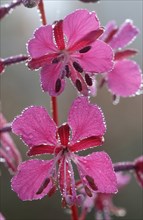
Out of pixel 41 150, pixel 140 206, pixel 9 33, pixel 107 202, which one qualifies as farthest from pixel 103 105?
pixel 41 150

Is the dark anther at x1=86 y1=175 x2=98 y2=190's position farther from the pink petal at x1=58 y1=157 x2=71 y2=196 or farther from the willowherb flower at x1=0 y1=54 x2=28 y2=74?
the willowherb flower at x1=0 y1=54 x2=28 y2=74

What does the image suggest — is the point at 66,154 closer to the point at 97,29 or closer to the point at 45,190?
the point at 45,190

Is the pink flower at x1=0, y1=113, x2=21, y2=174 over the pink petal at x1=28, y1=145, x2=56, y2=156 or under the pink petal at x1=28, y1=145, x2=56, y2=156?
under

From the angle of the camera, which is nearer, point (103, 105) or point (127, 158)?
point (127, 158)

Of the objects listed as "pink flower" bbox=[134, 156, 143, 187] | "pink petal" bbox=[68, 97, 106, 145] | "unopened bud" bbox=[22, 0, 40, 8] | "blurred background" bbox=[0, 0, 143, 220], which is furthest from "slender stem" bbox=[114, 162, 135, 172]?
"blurred background" bbox=[0, 0, 143, 220]

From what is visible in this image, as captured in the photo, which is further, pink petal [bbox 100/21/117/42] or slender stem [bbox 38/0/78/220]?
pink petal [bbox 100/21/117/42]

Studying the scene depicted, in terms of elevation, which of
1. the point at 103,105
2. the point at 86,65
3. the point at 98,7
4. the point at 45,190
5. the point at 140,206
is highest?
the point at 86,65

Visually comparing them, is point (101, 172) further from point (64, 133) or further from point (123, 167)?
point (123, 167)

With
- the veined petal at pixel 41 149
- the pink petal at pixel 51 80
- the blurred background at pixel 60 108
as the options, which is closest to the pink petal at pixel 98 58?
the pink petal at pixel 51 80
